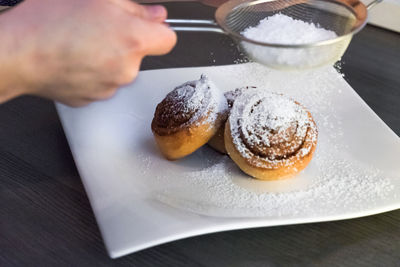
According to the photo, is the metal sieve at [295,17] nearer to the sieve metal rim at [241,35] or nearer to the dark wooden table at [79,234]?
the sieve metal rim at [241,35]

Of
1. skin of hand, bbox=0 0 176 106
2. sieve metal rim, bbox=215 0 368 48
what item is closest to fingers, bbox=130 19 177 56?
skin of hand, bbox=0 0 176 106

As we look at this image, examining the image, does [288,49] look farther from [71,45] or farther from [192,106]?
[71,45]

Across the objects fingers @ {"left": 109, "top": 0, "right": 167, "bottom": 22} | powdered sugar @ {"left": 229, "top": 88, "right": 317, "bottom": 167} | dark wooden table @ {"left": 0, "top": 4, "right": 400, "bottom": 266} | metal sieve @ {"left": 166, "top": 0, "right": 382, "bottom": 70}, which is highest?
fingers @ {"left": 109, "top": 0, "right": 167, "bottom": 22}

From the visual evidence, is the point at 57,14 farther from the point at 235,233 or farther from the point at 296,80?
the point at 296,80

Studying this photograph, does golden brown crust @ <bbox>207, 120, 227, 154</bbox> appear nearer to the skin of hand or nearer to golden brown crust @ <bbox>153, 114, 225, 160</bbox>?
golden brown crust @ <bbox>153, 114, 225, 160</bbox>

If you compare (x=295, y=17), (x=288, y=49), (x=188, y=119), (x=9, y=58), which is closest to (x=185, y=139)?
(x=188, y=119)

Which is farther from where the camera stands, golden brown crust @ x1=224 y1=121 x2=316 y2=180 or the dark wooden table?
golden brown crust @ x1=224 y1=121 x2=316 y2=180

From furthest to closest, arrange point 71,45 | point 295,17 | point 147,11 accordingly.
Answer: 1. point 295,17
2. point 147,11
3. point 71,45

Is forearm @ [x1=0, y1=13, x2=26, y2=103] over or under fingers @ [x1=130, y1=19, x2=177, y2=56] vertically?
under
